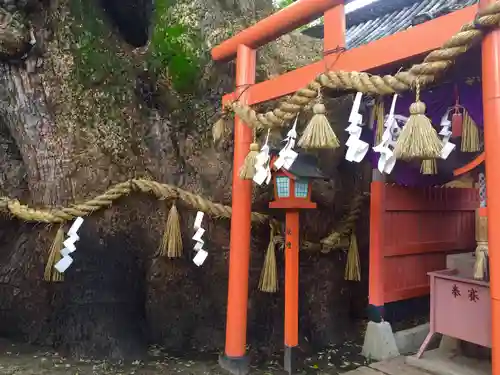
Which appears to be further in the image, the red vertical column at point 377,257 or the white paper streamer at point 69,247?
the red vertical column at point 377,257

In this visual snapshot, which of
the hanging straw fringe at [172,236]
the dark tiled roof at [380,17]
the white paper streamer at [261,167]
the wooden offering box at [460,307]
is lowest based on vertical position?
the wooden offering box at [460,307]

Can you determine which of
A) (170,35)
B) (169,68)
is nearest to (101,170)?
(169,68)

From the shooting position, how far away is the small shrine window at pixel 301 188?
3.19 m

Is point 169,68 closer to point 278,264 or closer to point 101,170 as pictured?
point 101,170

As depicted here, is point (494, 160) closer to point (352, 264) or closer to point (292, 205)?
point (292, 205)

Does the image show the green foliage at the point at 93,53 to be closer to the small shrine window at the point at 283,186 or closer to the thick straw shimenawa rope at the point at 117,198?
the thick straw shimenawa rope at the point at 117,198

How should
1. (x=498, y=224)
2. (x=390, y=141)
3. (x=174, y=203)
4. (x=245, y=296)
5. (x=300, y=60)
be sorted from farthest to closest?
(x=300, y=60) < (x=174, y=203) < (x=245, y=296) < (x=390, y=141) < (x=498, y=224)

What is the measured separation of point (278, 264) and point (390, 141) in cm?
215

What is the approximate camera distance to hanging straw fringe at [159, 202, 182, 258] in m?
3.57

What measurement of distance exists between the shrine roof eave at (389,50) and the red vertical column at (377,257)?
1471mm

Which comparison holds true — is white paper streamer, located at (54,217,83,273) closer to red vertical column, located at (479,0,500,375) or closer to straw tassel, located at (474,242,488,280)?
red vertical column, located at (479,0,500,375)

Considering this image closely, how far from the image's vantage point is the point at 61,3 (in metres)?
3.91

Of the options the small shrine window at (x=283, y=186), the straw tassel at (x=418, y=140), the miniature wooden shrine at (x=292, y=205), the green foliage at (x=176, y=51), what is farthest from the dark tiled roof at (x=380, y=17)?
the straw tassel at (x=418, y=140)

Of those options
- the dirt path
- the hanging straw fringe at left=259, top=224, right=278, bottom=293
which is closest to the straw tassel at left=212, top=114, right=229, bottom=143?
the hanging straw fringe at left=259, top=224, right=278, bottom=293
